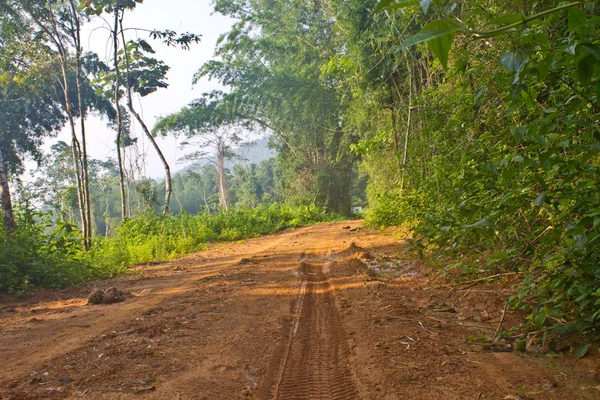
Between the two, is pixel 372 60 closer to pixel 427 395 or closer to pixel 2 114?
pixel 427 395

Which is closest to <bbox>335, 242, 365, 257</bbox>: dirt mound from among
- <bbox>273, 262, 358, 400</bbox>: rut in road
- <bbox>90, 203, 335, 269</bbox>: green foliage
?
<bbox>273, 262, 358, 400</bbox>: rut in road

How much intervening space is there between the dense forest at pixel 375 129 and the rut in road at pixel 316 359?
3.85ft

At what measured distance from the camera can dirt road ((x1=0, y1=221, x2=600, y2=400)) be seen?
2510 millimetres

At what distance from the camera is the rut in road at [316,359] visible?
255 cm

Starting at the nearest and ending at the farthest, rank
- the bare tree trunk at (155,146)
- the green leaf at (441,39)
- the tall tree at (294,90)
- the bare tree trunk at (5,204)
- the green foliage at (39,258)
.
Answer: the green leaf at (441,39)
the green foliage at (39,258)
the bare tree trunk at (5,204)
the bare tree trunk at (155,146)
the tall tree at (294,90)

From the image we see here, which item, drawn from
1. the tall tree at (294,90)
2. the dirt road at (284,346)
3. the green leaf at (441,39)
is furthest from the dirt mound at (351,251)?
the tall tree at (294,90)

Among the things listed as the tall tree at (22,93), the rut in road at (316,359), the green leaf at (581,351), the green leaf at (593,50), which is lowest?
the rut in road at (316,359)

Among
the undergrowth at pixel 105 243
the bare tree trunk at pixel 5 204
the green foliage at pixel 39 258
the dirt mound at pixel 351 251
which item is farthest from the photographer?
the dirt mound at pixel 351 251

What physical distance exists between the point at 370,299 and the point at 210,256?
20.6 ft

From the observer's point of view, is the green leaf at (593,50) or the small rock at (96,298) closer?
the green leaf at (593,50)

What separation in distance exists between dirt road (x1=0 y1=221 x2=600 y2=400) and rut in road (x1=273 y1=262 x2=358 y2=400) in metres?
0.01

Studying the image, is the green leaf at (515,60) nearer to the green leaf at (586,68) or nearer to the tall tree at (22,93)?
the green leaf at (586,68)

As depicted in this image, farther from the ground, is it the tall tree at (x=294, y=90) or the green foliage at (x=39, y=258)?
the tall tree at (x=294, y=90)

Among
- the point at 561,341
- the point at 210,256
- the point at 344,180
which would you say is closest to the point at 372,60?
the point at 210,256
